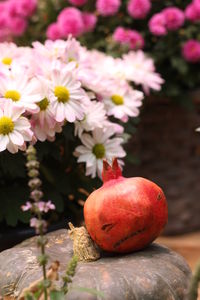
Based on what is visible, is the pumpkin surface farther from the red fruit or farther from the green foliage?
the green foliage

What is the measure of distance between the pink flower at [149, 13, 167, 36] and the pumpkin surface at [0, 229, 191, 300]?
1597 mm

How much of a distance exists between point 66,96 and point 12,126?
209 mm

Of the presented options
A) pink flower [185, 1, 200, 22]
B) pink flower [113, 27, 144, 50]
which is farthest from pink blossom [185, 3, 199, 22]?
pink flower [113, 27, 144, 50]

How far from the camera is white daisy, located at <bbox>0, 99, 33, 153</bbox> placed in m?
1.78

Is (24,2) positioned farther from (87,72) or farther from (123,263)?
(123,263)

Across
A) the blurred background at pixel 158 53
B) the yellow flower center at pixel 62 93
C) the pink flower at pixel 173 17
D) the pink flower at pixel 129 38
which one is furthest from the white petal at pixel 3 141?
the pink flower at pixel 173 17

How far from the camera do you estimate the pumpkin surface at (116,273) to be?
1473mm

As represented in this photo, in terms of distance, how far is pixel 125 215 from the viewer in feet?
5.23

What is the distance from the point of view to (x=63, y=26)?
3012 mm

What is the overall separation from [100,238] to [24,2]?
6.10ft

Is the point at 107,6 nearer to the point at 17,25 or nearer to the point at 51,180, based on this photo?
the point at 17,25

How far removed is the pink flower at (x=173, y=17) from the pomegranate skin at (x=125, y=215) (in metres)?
1.66

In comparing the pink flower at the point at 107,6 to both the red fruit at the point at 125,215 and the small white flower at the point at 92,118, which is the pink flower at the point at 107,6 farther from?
the red fruit at the point at 125,215

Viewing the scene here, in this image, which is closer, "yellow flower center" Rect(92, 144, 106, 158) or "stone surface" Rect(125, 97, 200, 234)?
"yellow flower center" Rect(92, 144, 106, 158)
